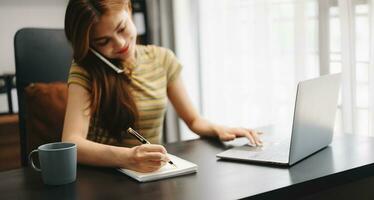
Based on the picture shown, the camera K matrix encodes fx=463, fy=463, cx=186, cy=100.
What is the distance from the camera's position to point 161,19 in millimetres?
3037

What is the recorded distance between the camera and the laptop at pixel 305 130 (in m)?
1.05

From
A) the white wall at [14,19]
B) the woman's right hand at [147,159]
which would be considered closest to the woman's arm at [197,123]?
the woman's right hand at [147,159]

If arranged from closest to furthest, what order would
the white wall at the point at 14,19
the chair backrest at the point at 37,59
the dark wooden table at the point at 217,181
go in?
the dark wooden table at the point at 217,181 → the chair backrest at the point at 37,59 → the white wall at the point at 14,19

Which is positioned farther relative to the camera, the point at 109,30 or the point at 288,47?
the point at 288,47

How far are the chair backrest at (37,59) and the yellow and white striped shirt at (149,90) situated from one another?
301 millimetres

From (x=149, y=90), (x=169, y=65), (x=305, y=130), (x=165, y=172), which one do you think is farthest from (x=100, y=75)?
(x=305, y=130)

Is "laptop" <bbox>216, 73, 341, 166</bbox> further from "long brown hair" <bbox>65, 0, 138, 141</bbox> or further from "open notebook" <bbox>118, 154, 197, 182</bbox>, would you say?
"long brown hair" <bbox>65, 0, 138, 141</bbox>

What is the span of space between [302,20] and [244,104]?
62 centimetres

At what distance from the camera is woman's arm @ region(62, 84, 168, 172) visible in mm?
1058

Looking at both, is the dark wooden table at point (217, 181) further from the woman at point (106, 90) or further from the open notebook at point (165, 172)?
the woman at point (106, 90)

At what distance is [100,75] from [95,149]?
11.8 inches

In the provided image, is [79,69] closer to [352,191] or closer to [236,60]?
[352,191]

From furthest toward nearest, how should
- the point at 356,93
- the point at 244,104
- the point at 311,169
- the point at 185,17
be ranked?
1. the point at 185,17
2. the point at 244,104
3. the point at 356,93
4. the point at 311,169

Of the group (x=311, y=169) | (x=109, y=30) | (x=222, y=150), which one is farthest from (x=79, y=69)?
(x=311, y=169)
